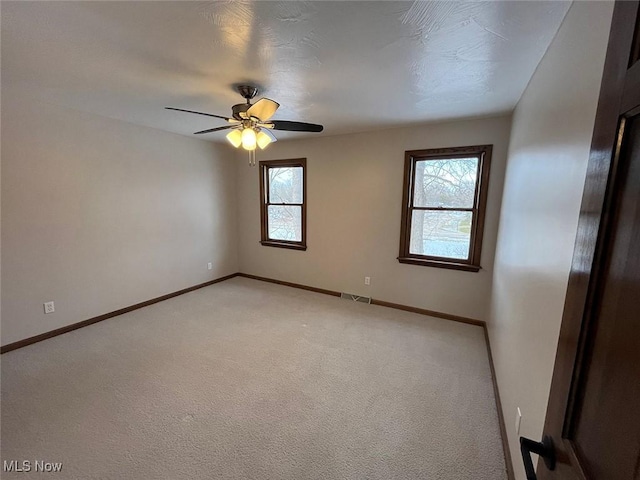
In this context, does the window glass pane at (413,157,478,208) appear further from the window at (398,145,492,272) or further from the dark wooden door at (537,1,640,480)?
the dark wooden door at (537,1,640,480)

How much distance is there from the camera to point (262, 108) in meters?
1.97

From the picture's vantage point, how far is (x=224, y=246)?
Answer: 491 centimetres

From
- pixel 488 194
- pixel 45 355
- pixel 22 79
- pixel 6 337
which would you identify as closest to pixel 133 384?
pixel 45 355

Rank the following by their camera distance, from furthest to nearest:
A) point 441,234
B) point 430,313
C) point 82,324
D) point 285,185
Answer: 1. point 285,185
2. point 430,313
3. point 441,234
4. point 82,324

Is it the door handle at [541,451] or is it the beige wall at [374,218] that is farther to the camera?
the beige wall at [374,218]

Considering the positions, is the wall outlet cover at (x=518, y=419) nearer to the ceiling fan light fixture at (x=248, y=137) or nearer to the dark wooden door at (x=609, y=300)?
the dark wooden door at (x=609, y=300)

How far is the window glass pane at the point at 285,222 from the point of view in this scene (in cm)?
450

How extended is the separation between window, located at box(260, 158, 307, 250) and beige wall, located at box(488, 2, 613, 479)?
2.90m

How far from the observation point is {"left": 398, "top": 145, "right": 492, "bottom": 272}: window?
3129 mm

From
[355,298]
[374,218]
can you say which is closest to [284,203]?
[374,218]

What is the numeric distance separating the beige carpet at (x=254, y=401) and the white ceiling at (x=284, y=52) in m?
2.38

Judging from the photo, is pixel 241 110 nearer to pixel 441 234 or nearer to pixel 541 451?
pixel 541 451

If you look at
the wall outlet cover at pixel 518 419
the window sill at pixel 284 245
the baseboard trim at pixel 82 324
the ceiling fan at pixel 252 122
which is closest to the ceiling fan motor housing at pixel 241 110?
the ceiling fan at pixel 252 122

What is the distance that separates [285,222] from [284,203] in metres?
0.32
